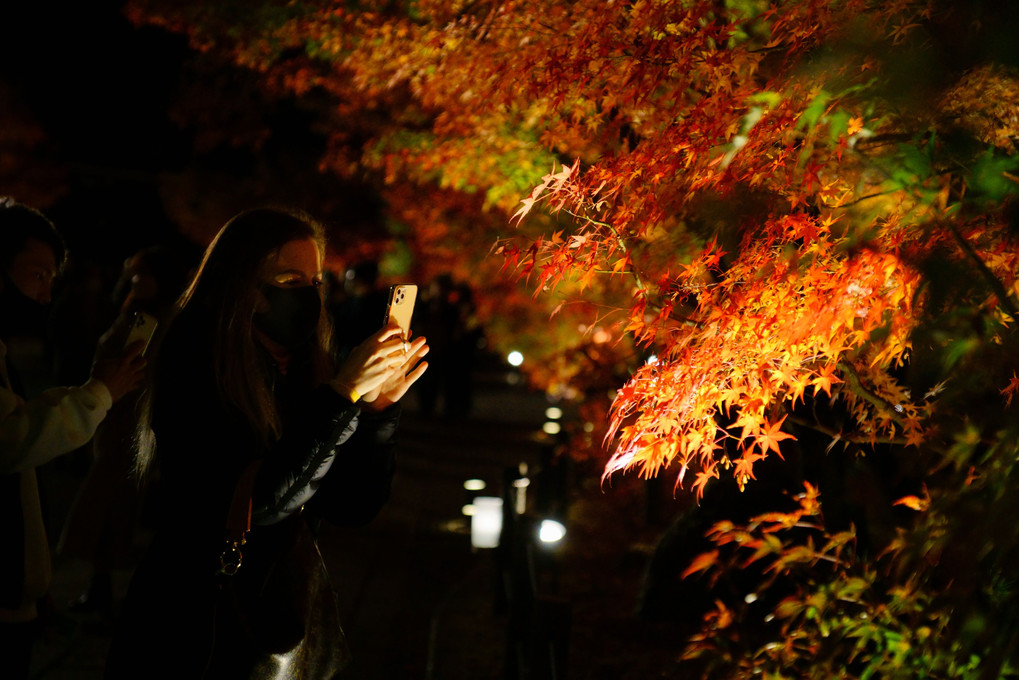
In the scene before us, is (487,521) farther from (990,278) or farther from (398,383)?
(990,278)

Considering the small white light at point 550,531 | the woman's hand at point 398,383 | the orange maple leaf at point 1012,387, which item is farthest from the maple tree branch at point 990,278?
the small white light at point 550,531

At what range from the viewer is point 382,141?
7.95 m

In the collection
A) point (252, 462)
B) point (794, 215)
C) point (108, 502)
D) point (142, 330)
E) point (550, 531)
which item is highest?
point (794, 215)

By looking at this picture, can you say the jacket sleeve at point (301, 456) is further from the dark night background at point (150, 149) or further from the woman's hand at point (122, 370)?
the dark night background at point (150, 149)

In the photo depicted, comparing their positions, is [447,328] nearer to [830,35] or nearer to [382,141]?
[382,141]

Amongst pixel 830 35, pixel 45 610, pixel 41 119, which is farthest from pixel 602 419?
pixel 41 119

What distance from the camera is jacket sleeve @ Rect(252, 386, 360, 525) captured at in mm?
1991

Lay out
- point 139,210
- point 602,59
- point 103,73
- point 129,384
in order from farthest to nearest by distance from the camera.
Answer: point 139,210 → point 103,73 → point 602,59 → point 129,384

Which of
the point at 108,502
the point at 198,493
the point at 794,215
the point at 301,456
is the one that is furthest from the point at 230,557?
the point at 108,502

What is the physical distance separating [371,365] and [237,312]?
390mm

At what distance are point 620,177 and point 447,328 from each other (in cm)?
1113

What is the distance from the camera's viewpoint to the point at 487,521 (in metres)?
6.54

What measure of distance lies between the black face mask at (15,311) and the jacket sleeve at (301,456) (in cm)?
117

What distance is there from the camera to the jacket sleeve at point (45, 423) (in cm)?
224
